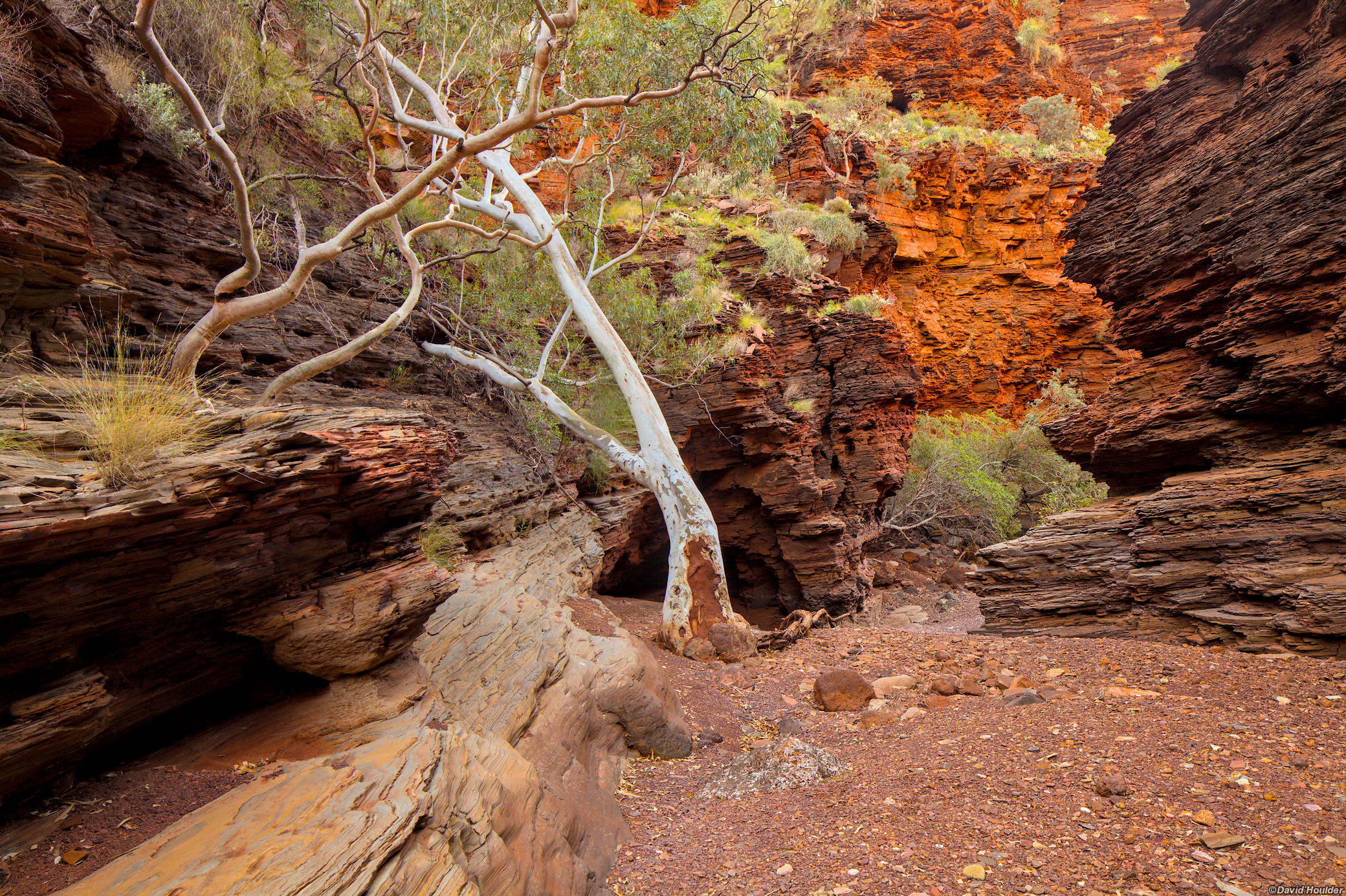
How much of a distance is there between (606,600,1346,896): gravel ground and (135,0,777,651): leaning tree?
12.9 feet

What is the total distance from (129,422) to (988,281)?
82.2 ft

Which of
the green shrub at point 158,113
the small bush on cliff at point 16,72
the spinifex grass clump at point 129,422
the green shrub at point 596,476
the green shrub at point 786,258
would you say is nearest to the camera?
the spinifex grass clump at point 129,422

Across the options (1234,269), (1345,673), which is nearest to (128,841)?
(1345,673)

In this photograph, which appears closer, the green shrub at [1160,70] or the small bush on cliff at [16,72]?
the small bush on cliff at [16,72]

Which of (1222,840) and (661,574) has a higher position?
(1222,840)

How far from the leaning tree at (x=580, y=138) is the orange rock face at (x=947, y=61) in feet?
63.9

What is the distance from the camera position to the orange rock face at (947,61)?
86.8 ft

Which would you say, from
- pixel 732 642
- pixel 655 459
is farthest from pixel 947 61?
pixel 732 642

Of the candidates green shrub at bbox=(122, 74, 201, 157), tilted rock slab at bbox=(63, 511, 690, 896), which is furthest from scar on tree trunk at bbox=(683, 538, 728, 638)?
green shrub at bbox=(122, 74, 201, 157)

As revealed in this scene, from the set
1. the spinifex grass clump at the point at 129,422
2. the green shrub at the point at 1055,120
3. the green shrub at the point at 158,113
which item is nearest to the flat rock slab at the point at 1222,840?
the spinifex grass clump at the point at 129,422

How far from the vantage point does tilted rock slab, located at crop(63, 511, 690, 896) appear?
93.7 inches

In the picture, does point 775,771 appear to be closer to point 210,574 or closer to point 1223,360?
point 210,574

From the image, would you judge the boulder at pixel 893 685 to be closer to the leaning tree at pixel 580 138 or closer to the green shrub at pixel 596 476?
the leaning tree at pixel 580 138

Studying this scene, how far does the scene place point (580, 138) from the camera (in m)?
10.6
